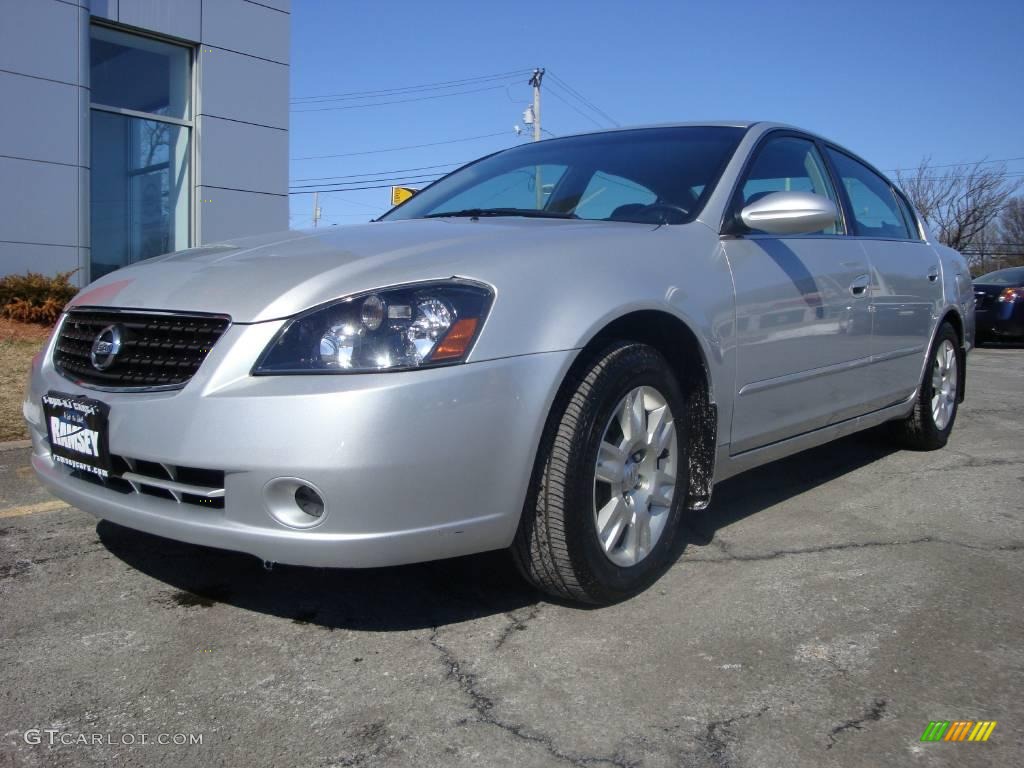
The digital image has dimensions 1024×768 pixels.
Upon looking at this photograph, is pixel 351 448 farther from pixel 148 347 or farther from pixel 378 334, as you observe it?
pixel 148 347

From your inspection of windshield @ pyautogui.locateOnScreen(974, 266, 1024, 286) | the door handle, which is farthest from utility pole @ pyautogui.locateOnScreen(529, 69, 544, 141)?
the door handle

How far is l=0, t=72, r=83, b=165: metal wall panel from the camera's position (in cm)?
889

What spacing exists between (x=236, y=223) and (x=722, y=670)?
9564 mm

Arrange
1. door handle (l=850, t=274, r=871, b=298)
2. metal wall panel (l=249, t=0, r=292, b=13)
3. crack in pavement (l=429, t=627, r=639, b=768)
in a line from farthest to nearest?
metal wall panel (l=249, t=0, r=292, b=13)
door handle (l=850, t=274, r=871, b=298)
crack in pavement (l=429, t=627, r=639, b=768)

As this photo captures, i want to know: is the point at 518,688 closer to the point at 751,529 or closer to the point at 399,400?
the point at 399,400

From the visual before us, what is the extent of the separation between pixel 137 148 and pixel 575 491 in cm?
941

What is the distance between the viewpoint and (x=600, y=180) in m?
3.46

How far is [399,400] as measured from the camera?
2.12 meters

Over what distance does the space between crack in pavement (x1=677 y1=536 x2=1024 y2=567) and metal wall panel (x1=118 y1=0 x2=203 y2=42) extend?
29.6 feet

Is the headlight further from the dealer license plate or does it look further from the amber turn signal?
the dealer license plate

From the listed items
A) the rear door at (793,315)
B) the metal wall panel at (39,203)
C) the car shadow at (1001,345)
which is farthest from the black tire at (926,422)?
the car shadow at (1001,345)

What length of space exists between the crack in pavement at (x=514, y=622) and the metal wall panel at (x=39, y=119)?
8460 mm

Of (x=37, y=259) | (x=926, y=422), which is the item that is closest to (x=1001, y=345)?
(x=926, y=422)

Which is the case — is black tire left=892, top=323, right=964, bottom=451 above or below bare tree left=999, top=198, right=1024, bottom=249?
below
